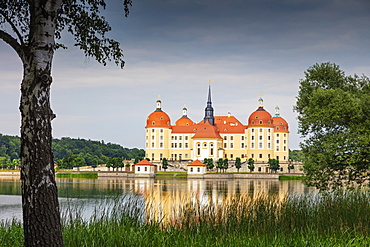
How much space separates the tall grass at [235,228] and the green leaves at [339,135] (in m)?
3.46

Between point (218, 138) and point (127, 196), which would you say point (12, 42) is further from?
point (218, 138)

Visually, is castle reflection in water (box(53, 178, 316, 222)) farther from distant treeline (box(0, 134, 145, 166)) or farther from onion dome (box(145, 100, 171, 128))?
onion dome (box(145, 100, 171, 128))

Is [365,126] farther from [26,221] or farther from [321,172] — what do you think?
[26,221]

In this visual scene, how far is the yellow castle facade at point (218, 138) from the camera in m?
74.6

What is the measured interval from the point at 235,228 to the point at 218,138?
66984 millimetres

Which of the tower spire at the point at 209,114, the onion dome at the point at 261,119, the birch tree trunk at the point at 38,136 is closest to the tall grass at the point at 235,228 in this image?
the birch tree trunk at the point at 38,136

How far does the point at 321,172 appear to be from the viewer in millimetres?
15312

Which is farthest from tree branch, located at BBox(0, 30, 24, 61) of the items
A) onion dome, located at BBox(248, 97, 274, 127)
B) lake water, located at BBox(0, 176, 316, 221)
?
onion dome, located at BBox(248, 97, 274, 127)

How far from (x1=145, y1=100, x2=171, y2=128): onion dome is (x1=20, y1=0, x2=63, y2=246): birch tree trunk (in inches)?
2877

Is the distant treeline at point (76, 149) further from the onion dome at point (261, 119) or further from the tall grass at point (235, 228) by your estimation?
the tall grass at point (235, 228)

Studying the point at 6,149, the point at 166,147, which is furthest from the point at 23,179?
the point at 6,149

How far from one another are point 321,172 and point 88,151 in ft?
261

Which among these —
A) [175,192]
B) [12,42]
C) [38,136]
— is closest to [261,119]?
[175,192]

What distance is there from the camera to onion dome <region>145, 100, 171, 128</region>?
78375 millimetres
